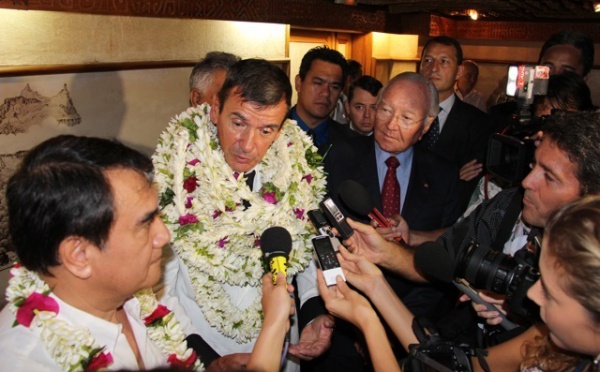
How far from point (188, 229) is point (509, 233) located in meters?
1.48

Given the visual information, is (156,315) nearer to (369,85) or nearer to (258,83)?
(258,83)

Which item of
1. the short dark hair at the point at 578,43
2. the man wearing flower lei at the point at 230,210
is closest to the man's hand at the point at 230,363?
the man wearing flower lei at the point at 230,210

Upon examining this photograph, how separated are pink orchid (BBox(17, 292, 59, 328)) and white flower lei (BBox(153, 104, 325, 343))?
780 millimetres

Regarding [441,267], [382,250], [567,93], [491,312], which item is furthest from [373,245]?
[567,93]

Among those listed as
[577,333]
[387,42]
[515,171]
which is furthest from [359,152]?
[387,42]

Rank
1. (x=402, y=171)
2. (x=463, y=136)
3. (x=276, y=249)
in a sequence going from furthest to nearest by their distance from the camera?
(x=463, y=136) → (x=402, y=171) → (x=276, y=249)

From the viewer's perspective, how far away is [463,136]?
151 inches

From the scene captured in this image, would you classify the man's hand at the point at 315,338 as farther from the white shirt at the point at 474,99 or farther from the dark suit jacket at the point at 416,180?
the white shirt at the point at 474,99

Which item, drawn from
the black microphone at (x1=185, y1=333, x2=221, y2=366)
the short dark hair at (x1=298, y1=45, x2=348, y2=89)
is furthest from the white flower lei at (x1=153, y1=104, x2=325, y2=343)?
the short dark hair at (x1=298, y1=45, x2=348, y2=89)

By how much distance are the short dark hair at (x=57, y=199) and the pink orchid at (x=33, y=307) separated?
8 cm

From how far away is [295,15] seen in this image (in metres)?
5.76

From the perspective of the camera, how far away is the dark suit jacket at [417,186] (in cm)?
274

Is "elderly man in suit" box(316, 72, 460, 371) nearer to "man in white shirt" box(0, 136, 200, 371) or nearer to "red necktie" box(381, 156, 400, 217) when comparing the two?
"red necktie" box(381, 156, 400, 217)

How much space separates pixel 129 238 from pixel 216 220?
86 centimetres
